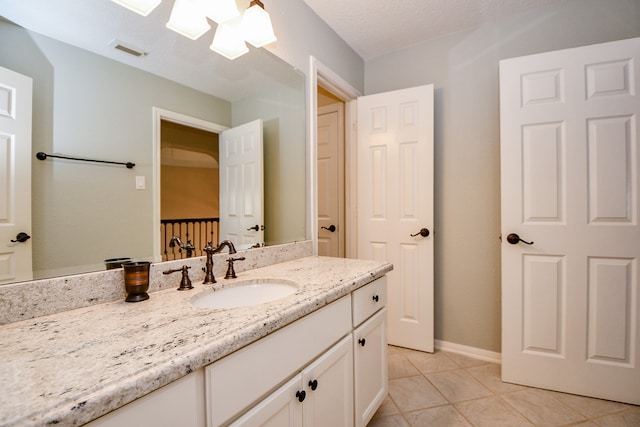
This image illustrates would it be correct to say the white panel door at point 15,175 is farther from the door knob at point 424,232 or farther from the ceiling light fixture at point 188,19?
the door knob at point 424,232

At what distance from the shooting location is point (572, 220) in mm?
1739

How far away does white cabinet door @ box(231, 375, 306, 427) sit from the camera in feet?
2.39

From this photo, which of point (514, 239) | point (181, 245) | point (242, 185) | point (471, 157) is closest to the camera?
point (181, 245)

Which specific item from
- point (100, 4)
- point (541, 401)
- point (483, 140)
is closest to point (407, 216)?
point (483, 140)

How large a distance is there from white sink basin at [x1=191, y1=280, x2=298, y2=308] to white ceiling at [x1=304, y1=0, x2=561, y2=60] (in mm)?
1777

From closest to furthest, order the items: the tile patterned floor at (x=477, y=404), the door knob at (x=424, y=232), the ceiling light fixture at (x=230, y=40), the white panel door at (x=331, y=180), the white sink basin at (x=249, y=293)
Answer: the white sink basin at (x=249, y=293)
the ceiling light fixture at (x=230, y=40)
the tile patterned floor at (x=477, y=404)
the door knob at (x=424, y=232)
the white panel door at (x=331, y=180)

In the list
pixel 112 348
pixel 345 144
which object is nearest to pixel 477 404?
pixel 112 348

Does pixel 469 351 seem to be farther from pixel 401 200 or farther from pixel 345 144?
pixel 345 144

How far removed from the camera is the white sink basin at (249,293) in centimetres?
109

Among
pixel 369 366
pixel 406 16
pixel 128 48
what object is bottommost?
pixel 369 366

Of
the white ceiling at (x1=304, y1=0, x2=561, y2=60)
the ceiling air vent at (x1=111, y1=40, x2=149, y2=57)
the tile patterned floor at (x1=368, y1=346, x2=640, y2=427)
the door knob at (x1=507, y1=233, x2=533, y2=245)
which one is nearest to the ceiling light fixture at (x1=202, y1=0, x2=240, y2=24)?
the ceiling air vent at (x1=111, y1=40, x2=149, y2=57)

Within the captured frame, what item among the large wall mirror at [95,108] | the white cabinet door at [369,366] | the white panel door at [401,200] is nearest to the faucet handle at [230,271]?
the large wall mirror at [95,108]

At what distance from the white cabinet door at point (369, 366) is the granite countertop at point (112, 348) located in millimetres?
389

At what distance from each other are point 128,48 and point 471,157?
2.16m
